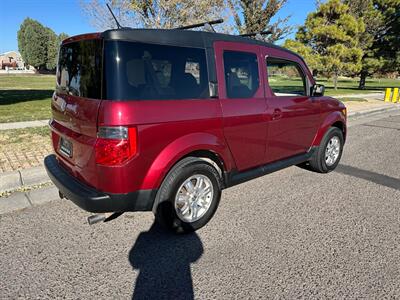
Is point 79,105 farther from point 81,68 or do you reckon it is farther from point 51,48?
point 51,48

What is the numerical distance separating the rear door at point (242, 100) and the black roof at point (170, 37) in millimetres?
92

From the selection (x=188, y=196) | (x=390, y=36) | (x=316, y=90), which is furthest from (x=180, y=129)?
(x=390, y=36)

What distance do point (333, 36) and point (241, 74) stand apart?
18794mm

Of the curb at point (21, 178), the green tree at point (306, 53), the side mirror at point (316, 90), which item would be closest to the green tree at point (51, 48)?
the green tree at point (306, 53)

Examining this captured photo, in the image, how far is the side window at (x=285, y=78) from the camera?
146 inches

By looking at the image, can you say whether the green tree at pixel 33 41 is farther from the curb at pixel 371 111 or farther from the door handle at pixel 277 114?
the door handle at pixel 277 114

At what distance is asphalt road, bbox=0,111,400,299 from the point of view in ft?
7.43

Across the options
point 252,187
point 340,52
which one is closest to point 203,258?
point 252,187

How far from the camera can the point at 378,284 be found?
232 centimetres

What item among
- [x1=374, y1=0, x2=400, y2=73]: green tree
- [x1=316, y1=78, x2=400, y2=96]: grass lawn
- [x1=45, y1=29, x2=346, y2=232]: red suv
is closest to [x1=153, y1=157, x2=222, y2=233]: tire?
[x1=45, y1=29, x2=346, y2=232]: red suv

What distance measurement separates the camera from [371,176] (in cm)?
475

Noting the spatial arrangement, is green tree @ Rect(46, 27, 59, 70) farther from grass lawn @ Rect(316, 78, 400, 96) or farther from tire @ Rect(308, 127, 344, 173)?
tire @ Rect(308, 127, 344, 173)

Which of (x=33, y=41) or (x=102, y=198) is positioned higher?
(x=33, y=41)

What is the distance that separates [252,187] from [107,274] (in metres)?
2.41
